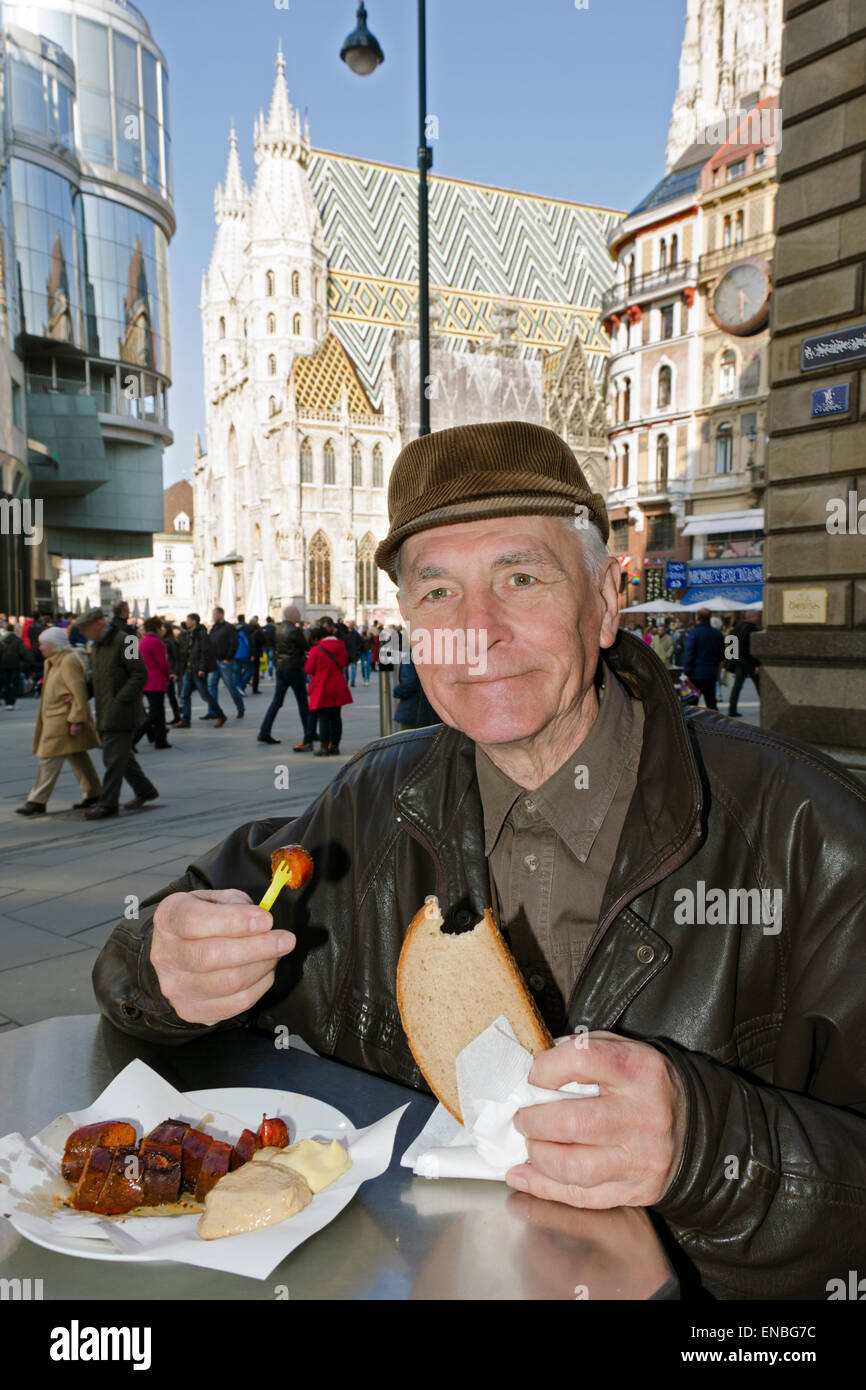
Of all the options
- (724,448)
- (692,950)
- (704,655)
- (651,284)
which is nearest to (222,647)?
(704,655)

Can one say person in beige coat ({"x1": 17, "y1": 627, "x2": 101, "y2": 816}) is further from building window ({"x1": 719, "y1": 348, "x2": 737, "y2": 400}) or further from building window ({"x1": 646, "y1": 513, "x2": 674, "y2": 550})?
building window ({"x1": 719, "y1": 348, "x2": 737, "y2": 400})

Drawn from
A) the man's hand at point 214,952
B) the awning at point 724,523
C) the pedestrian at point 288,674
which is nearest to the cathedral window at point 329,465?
the awning at point 724,523

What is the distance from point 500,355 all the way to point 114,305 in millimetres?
32381

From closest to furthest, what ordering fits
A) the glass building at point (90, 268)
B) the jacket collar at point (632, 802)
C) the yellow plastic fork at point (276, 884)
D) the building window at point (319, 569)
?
the yellow plastic fork at point (276, 884), the jacket collar at point (632, 802), the glass building at point (90, 268), the building window at point (319, 569)

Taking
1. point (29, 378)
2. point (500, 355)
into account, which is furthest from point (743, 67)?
point (29, 378)

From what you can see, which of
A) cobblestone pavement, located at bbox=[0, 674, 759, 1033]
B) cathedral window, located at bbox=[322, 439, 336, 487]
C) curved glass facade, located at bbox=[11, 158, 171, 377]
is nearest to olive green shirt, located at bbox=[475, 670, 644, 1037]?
cobblestone pavement, located at bbox=[0, 674, 759, 1033]

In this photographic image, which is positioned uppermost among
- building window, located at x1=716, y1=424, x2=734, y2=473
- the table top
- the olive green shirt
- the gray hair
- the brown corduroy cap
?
building window, located at x1=716, y1=424, x2=734, y2=473

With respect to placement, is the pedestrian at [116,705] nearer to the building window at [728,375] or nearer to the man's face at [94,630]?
the man's face at [94,630]

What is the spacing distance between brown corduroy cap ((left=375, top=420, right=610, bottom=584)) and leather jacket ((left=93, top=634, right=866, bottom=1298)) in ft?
1.24

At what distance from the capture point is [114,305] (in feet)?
130

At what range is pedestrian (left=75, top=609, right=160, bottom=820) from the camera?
8.05 metres

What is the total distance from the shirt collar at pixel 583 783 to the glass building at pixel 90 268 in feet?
106

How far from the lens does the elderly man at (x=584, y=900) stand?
3.65 ft

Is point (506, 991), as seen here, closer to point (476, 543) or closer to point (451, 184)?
point (476, 543)
